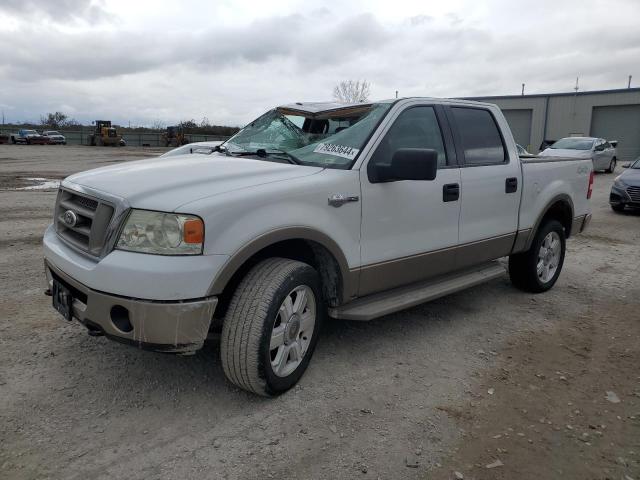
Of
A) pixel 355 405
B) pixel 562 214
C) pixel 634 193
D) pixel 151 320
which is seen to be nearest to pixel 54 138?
pixel 634 193

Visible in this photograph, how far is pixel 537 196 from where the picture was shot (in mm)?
5164

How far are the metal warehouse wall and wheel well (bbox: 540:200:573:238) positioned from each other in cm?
3471

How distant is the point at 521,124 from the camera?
140 feet

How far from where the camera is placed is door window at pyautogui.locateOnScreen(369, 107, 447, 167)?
373cm

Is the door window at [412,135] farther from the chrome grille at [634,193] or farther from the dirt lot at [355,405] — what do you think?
the chrome grille at [634,193]

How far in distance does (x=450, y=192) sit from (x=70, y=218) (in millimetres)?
2700

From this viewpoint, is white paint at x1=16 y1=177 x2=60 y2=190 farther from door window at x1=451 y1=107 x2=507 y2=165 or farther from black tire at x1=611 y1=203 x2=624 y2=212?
black tire at x1=611 y1=203 x2=624 y2=212

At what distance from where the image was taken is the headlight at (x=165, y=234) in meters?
2.75

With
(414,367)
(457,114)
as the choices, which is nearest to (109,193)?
(414,367)

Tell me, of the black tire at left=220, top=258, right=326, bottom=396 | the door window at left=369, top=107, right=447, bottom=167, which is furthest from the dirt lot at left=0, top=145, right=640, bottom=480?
the door window at left=369, top=107, right=447, bottom=167

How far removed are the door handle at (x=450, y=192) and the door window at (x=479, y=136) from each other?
319 millimetres

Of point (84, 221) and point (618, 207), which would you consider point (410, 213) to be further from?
point (618, 207)

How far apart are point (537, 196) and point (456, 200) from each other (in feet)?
4.61

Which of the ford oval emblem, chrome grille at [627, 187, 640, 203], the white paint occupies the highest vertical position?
the ford oval emblem
